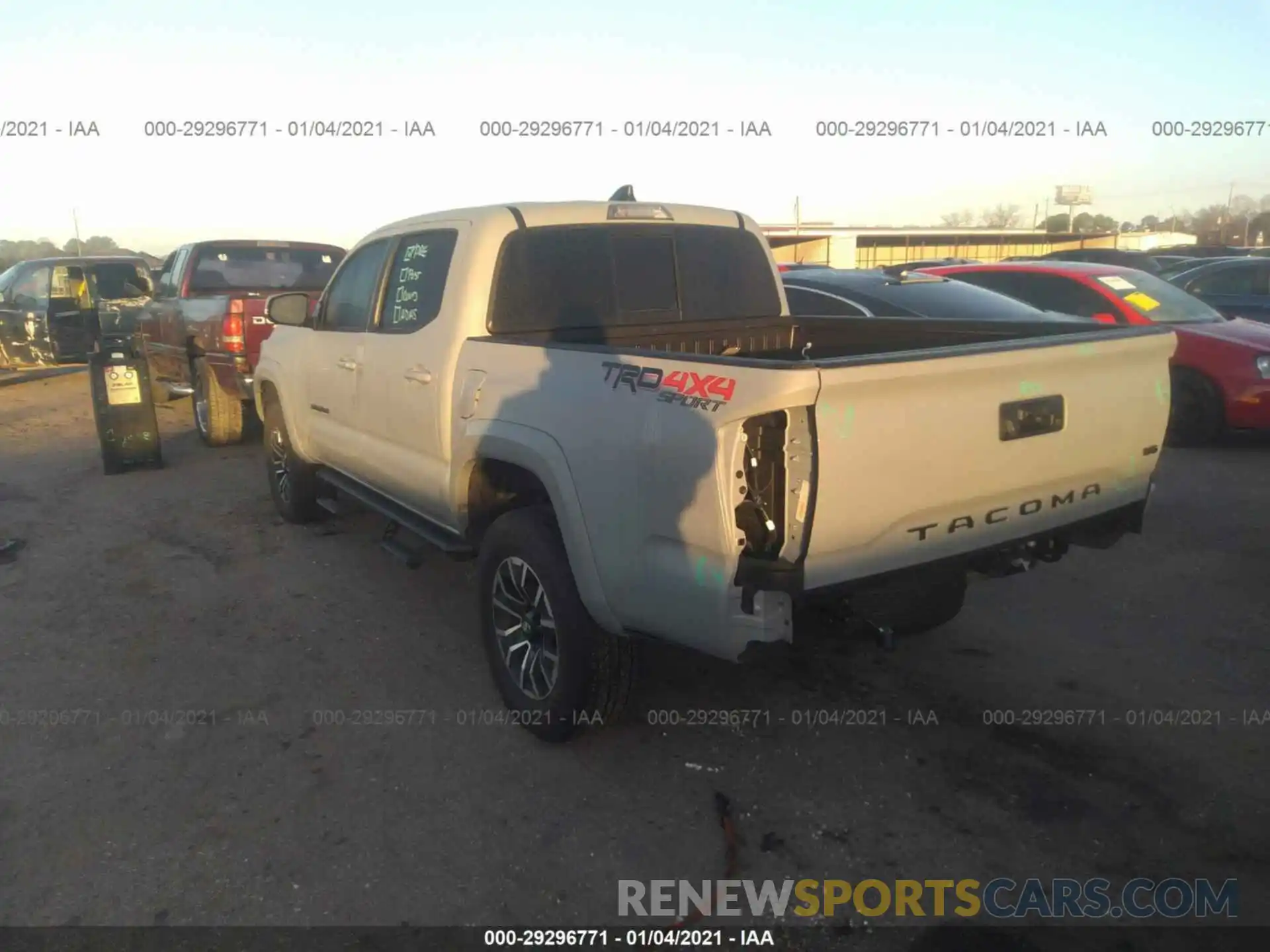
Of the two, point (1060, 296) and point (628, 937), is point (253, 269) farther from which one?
point (628, 937)

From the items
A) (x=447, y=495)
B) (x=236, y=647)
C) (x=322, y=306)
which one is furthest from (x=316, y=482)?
(x=447, y=495)

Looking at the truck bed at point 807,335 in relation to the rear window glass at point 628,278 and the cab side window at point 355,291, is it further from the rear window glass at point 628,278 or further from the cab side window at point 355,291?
the cab side window at point 355,291

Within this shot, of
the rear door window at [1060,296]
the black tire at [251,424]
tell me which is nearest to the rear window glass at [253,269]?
the black tire at [251,424]

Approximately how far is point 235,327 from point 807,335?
18.7 feet

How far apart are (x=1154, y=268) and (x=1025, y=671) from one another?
716 inches

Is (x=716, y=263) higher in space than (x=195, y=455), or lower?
higher

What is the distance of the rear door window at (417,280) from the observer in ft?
14.3

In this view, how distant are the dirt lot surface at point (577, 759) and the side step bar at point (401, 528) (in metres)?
0.45

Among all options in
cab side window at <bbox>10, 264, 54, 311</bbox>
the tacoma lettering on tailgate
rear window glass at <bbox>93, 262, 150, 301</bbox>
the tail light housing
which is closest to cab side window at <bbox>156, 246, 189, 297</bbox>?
the tail light housing

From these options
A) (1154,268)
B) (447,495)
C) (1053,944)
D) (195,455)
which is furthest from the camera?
(1154,268)

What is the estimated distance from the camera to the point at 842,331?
15.9ft

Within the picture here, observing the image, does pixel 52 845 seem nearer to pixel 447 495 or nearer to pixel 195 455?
pixel 447 495

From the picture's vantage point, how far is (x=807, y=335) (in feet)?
16.3

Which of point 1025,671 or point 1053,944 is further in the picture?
point 1025,671
